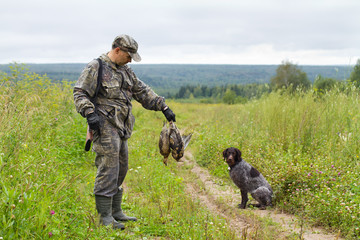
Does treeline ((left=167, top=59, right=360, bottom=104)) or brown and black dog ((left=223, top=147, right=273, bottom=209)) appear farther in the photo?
treeline ((left=167, top=59, right=360, bottom=104))

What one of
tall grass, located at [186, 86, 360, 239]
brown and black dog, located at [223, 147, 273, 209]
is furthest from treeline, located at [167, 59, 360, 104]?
brown and black dog, located at [223, 147, 273, 209]

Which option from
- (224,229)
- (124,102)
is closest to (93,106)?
(124,102)

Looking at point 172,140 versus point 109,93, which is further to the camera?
point 172,140

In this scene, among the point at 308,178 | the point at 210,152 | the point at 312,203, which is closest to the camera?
the point at 312,203

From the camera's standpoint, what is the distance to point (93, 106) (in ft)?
13.0

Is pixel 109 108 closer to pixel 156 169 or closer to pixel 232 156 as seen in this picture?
pixel 232 156

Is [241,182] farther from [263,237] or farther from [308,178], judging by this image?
[263,237]

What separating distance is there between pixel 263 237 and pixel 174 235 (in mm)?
1114

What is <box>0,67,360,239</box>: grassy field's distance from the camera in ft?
11.4

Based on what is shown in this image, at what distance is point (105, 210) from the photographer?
4355 millimetres

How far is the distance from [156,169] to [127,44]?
3383mm

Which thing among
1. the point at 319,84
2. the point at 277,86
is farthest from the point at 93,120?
the point at 319,84

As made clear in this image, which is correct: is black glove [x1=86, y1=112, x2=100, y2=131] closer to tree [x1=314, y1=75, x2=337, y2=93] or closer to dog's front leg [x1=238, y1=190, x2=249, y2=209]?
dog's front leg [x1=238, y1=190, x2=249, y2=209]

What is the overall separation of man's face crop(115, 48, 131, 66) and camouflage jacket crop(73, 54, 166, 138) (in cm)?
8
